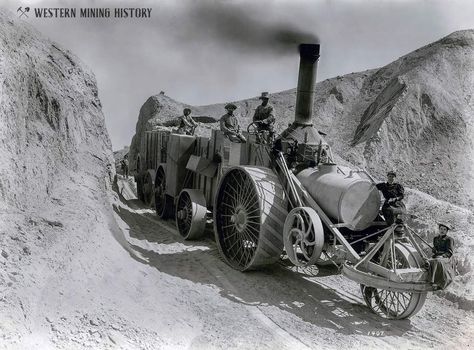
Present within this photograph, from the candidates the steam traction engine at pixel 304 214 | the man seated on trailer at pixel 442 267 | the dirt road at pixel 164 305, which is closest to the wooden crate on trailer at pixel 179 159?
the steam traction engine at pixel 304 214

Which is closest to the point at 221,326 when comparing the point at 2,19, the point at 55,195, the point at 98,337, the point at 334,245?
the point at 98,337

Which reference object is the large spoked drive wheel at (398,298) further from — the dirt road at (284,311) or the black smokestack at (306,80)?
the black smokestack at (306,80)

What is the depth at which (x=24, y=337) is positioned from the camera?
4.04 meters

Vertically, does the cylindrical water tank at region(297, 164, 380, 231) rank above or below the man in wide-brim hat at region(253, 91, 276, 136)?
below

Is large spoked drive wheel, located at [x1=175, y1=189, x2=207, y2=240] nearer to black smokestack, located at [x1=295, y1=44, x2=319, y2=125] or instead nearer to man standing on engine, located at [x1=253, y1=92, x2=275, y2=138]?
man standing on engine, located at [x1=253, y1=92, x2=275, y2=138]

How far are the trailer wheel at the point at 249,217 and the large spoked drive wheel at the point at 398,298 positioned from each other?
1534mm

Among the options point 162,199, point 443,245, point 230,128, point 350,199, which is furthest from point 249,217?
point 162,199

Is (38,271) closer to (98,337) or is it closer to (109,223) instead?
(98,337)

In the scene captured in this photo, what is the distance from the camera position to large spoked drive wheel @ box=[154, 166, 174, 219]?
456 inches

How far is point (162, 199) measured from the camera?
1192 centimetres

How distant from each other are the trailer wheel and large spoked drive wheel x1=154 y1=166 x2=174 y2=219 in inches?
139

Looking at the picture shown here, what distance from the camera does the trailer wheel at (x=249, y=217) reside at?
6.98 m

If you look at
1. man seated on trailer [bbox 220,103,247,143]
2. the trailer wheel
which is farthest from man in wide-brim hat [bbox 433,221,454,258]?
man seated on trailer [bbox 220,103,247,143]

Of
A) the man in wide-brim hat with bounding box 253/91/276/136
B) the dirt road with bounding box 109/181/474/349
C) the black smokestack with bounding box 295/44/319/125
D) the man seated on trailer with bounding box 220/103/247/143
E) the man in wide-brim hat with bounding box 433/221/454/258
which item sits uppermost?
the black smokestack with bounding box 295/44/319/125
